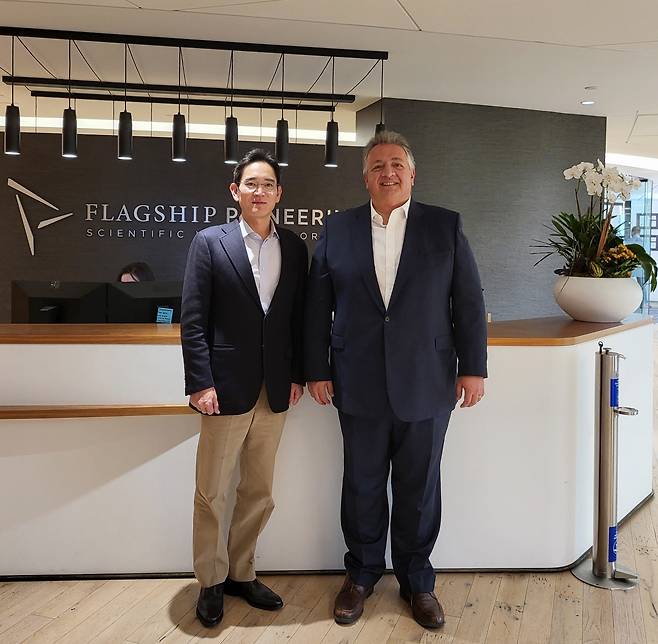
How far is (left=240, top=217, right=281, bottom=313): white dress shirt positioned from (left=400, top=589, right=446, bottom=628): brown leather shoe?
4.09 ft

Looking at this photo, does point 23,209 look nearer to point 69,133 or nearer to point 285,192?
point 69,133

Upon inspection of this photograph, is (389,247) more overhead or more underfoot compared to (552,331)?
more overhead

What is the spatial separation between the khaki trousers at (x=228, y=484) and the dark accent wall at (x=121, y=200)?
4.47 m

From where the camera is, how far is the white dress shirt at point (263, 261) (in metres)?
2.41

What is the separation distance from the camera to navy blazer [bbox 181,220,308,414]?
7.58 ft

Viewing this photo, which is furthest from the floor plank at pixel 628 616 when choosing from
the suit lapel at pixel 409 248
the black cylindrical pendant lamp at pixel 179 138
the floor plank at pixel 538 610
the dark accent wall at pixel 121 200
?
the dark accent wall at pixel 121 200

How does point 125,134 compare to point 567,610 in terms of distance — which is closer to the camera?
point 567,610

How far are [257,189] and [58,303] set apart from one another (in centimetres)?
180

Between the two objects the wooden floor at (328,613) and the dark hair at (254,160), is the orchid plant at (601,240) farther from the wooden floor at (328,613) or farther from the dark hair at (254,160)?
the dark hair at (254,160)


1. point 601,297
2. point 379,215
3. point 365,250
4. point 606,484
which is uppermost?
point 379,215

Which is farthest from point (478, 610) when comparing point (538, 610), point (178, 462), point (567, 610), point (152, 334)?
point (152, 334)

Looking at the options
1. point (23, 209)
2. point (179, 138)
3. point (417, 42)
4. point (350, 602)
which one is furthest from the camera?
point (23, 209)

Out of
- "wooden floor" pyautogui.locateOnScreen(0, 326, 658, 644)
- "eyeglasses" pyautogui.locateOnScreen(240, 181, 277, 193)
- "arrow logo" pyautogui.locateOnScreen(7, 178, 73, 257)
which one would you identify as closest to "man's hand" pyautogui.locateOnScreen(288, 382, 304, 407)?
"eyeglasses" pyautogui.locateOnScreen(240, 181, 277, 193)

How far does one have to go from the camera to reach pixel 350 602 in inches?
100
